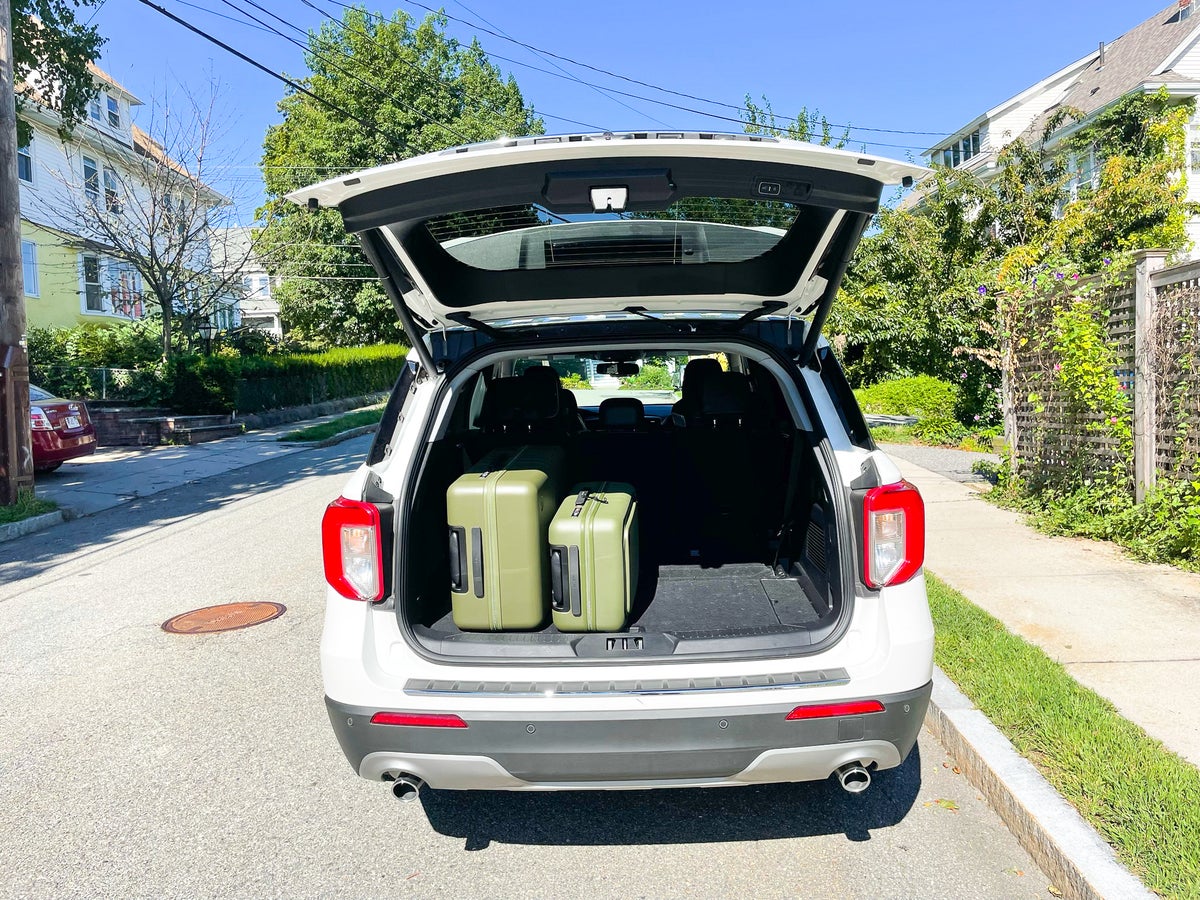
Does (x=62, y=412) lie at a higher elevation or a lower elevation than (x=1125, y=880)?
higher

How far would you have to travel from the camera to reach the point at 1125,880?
265cm

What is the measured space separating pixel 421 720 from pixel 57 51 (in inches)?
565

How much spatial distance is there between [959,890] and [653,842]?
100 cm

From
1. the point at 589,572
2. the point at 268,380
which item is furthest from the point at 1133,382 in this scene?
the point at 268,380

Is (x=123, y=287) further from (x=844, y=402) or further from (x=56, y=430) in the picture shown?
(x=844, y=402)

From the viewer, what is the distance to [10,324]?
10.2 m

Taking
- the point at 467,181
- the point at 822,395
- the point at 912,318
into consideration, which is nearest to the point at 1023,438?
the point at 822,395

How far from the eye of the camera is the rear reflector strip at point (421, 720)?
8.88 feet

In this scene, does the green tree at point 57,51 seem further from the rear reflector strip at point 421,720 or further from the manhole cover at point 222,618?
the rear reflector strip at point 421,720

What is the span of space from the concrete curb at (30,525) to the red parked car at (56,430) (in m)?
2.52

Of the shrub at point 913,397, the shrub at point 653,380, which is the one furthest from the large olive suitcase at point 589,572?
the shrub at point 913,397

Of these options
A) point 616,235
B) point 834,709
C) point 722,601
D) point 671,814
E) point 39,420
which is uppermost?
point 616,235

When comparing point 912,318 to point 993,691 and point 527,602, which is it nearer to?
point 993,691

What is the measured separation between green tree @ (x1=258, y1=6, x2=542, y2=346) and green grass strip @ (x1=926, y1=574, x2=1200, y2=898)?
3034cm
